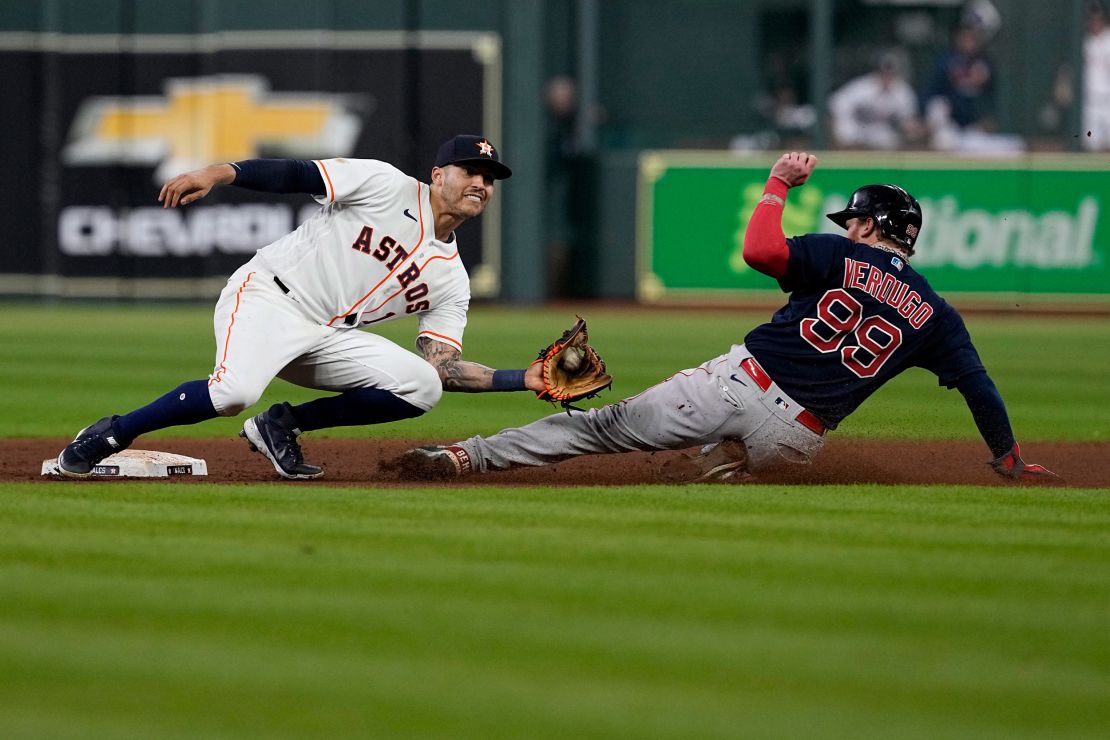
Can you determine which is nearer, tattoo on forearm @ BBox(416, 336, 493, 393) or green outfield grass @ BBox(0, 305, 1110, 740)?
green outfield grass @ BBox(0, 305, 1110, 740)

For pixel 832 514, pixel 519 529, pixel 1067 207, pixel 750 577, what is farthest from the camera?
pixel 1067 207

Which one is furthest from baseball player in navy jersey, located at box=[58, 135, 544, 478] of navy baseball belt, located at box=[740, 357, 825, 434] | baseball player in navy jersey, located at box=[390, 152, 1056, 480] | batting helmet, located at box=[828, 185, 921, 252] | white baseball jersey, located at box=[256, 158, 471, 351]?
batting helmet, located at box=[828, 185, 921, 252]

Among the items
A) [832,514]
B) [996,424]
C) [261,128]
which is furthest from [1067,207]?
[832,514]

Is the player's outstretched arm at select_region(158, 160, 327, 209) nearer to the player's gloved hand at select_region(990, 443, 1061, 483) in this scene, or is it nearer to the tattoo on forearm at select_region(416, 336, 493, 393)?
the tattoo on forearm at select_region(416, 336, 493, 393)

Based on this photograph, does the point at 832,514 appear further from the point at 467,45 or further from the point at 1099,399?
the point at 467,45

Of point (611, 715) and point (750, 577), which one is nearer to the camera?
point (611, 715)

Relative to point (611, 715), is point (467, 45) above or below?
above
